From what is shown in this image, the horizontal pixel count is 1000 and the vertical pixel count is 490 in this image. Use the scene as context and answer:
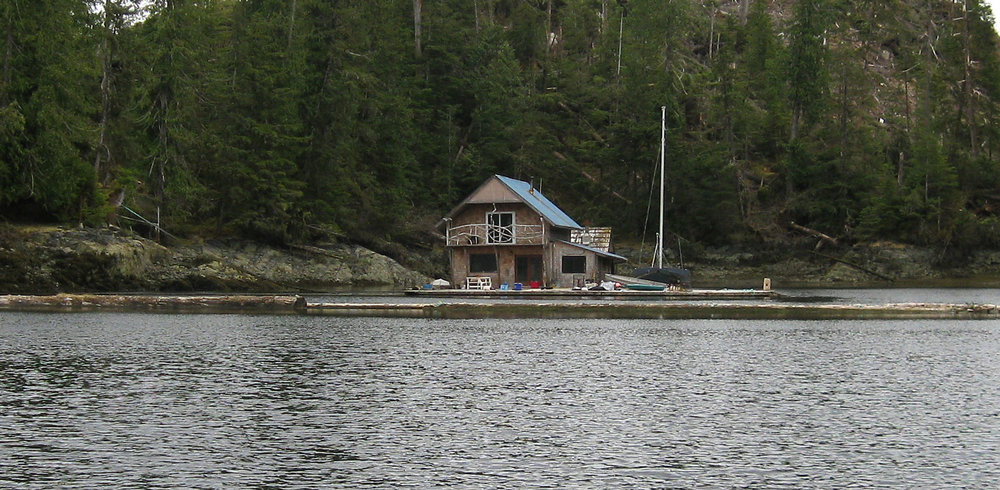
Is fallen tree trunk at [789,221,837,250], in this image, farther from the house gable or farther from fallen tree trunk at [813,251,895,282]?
the house gable

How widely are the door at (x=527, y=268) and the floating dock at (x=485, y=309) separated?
1553 centimetres

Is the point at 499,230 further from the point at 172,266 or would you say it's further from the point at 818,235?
the point at 818,235

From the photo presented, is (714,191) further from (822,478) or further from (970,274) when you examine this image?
(822,478)

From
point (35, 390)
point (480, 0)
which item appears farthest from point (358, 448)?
point (480, 0)

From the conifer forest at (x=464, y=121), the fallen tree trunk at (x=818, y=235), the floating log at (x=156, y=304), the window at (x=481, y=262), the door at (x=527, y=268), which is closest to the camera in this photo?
the floating log at (x=156, y=304)

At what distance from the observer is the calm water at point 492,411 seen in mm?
13664

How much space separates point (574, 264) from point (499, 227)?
5.10m

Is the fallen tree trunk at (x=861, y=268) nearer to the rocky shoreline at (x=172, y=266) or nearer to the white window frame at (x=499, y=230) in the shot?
the white window frame at (x=499, y=230)

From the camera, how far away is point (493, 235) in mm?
59719

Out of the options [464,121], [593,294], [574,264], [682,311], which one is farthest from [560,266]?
[464,121]

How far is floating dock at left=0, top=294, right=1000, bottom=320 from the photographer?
1624 inches

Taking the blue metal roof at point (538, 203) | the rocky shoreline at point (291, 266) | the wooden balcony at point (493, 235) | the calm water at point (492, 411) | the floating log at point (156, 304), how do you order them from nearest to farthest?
the calm water at point (492, 411) → the floating log at point (156, 304) → the rocky shoreline at point (291, 266) → the blue metal roof at point (538, 203) → the wooden balcony at point (493, 235)

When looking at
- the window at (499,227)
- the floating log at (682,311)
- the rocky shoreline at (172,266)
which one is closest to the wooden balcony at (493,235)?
the window at (499,227)

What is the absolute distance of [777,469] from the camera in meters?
13.9
